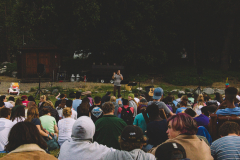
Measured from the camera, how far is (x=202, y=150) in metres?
2.91

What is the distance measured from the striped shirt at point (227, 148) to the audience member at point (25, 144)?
2.01 meters

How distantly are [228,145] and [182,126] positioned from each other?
2.23 feet

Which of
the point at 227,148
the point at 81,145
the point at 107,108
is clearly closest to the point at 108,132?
the point at 107,108

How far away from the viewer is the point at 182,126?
296 cm

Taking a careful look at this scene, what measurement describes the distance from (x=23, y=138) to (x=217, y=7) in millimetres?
29341

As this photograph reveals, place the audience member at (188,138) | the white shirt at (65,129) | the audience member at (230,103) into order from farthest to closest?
the white shirt at (65,129), the audience member at (230,103), the audience member at (188,138)

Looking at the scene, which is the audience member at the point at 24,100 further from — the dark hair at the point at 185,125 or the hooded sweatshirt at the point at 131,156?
the dark hair at the point at 185,125

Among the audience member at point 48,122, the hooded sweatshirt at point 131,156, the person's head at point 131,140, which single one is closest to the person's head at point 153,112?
the person's head at point 131,140

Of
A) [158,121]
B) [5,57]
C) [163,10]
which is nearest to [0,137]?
[158,121]

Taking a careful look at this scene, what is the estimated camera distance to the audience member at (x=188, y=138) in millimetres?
2871

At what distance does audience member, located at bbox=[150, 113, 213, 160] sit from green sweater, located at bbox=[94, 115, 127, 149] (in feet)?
5.65

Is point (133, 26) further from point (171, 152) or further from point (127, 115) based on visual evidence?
point (171, 152)

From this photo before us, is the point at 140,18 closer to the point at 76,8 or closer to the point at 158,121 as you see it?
the point at 76,8

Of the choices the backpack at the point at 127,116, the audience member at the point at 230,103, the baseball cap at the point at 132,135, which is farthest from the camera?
the backpack at the point at 127,116
